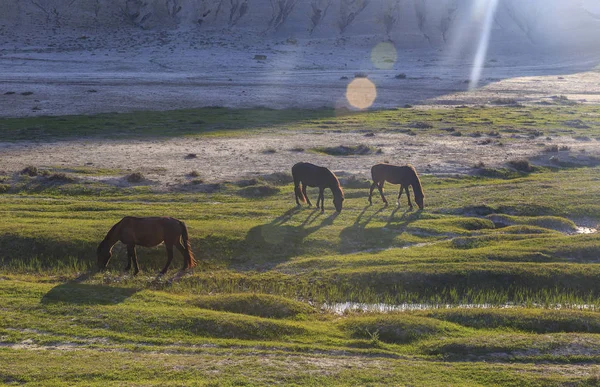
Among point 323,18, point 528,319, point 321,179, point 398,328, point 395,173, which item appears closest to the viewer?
point 398,328

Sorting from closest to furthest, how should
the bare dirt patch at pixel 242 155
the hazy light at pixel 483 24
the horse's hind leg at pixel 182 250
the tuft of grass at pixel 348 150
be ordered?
the horse's hind leg at pixel 182 250 → the bare dirt patch at pixel 242 155 → the tuft of grass at pixel 348 150 → the hazy light at pixel 483 24

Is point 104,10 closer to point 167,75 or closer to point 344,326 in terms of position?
point 167,75

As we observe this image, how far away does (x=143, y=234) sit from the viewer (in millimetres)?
18781

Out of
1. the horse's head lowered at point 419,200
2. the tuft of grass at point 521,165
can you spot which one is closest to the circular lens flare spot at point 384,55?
the tuft of grass at point 521,165

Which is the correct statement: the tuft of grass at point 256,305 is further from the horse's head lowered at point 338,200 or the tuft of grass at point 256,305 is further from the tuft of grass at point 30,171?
the tuft of grass at point 30,171

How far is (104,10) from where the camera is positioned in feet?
487

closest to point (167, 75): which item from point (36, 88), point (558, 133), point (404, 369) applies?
point (36, 88)

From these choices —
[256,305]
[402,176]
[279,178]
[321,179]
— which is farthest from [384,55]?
[256,305]

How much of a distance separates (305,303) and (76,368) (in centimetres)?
730

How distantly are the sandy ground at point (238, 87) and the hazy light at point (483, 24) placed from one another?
269 centimetres

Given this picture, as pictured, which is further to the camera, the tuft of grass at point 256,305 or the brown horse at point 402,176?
the brown horse at point 402,176

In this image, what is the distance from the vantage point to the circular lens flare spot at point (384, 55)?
408ft

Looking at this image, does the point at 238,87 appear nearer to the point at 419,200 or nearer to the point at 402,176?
the point at 402,176

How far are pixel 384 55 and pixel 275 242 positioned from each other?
121051 mm
